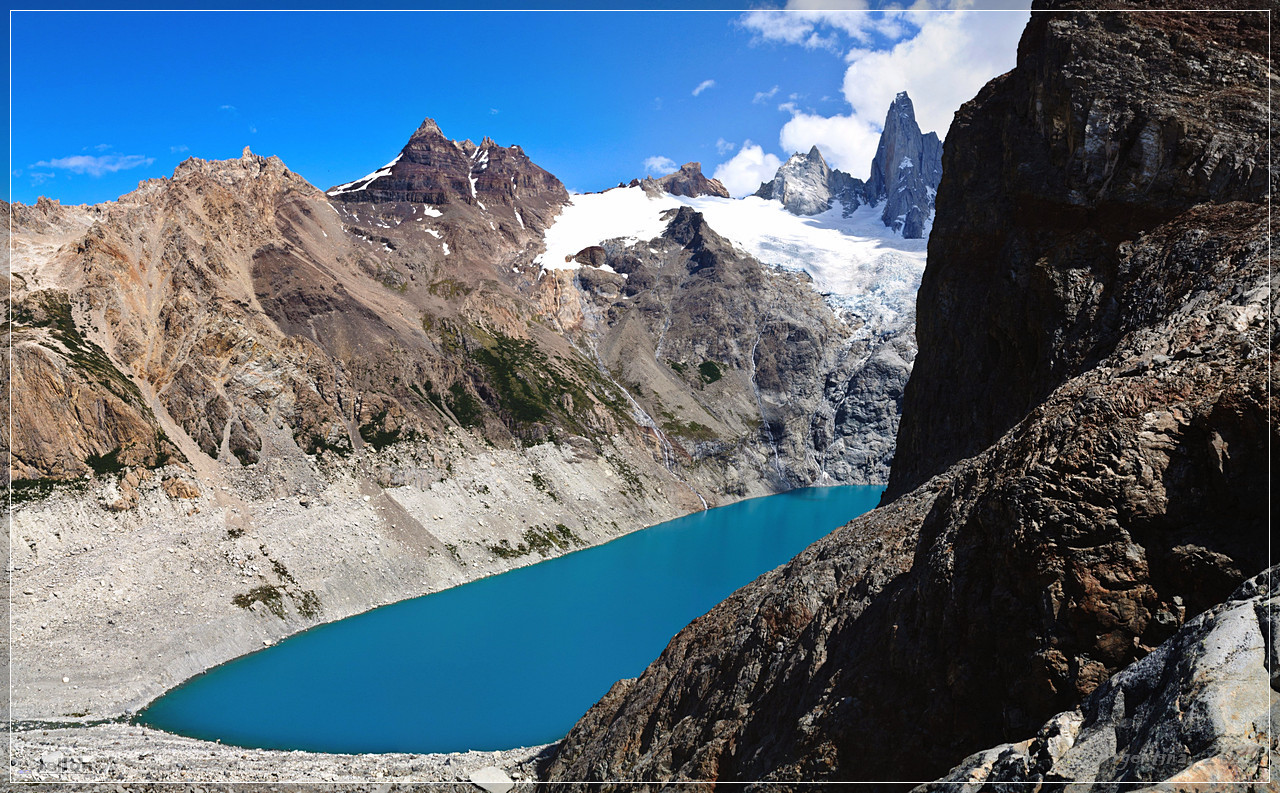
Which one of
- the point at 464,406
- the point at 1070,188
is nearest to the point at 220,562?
the point at 464,406

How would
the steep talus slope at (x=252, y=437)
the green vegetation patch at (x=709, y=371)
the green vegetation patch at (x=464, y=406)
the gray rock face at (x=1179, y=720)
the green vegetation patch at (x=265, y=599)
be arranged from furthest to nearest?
the green vegetation patch at (x=709, y=371) → the green vegetation patch at (x=464, y=406) → the green vegetation patch at (x=265, y=599) → the steep talus slope at (x=252, y=437) → the gray rock face at (x=1179, y=720)

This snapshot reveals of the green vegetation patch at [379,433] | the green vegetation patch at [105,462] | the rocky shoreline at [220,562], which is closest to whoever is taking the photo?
the rocky shoreline at [220,562]

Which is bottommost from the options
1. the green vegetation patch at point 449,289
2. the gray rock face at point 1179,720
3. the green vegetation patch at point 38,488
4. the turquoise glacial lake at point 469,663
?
Answer: the turquoise glacial lake at point 469,663

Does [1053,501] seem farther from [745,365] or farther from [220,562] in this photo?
[745,365]

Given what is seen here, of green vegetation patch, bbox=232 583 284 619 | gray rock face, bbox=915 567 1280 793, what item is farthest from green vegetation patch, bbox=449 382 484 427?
gray rock face, bbox=915 567 1280 793

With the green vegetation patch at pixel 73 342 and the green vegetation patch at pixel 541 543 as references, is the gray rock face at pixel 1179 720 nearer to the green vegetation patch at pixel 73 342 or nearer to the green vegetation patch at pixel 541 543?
the green vegetation patch at pixel 541 543

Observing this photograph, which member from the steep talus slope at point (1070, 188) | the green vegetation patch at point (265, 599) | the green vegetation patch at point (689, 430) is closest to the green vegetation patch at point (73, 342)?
the green vegetation patch at point (265, 599)
